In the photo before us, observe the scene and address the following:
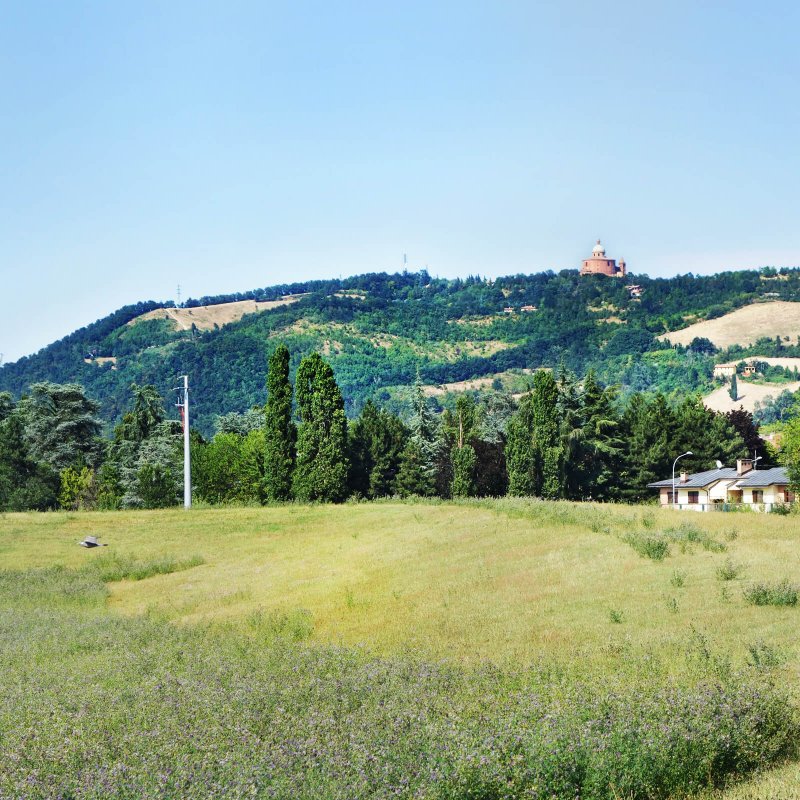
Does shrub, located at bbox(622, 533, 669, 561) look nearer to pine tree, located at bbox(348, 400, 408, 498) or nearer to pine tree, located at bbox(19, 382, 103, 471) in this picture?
pine tree, located at bbox(348, 400, 408, 498)

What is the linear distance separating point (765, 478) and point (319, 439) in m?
42.0

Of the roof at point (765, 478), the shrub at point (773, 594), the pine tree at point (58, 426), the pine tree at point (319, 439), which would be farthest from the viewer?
the pine tree at point (58, 426)

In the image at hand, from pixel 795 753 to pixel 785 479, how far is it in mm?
81931

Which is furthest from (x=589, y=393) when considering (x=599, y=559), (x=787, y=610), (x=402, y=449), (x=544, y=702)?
(x=544, y=702)

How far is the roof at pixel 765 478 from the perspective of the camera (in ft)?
292

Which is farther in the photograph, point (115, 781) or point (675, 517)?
point (675, 517)

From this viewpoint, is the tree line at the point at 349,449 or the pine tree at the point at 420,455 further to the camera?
the pine tree at the point at 420,455

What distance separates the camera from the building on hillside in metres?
90.1

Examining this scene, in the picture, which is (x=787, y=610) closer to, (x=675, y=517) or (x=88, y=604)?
(x=675, y=517)

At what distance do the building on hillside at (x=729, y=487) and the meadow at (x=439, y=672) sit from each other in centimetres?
5588

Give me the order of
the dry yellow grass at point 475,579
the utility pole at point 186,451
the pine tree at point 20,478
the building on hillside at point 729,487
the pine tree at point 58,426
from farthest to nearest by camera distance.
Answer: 1. the pine tree at point 58,426
2. the pine tree at point 20,478
3. the building on hillside at point 729,487
4. the utility pole at point 186,451
5. the dry yellow grass at point 475,579

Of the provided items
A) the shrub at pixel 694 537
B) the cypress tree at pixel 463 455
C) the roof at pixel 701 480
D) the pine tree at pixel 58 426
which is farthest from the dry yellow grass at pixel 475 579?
the pine tree at pixel 58 426

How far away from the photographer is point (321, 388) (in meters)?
75.9

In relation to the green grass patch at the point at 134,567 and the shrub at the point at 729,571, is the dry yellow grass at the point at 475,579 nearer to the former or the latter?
the shrub at the point at 729,571
